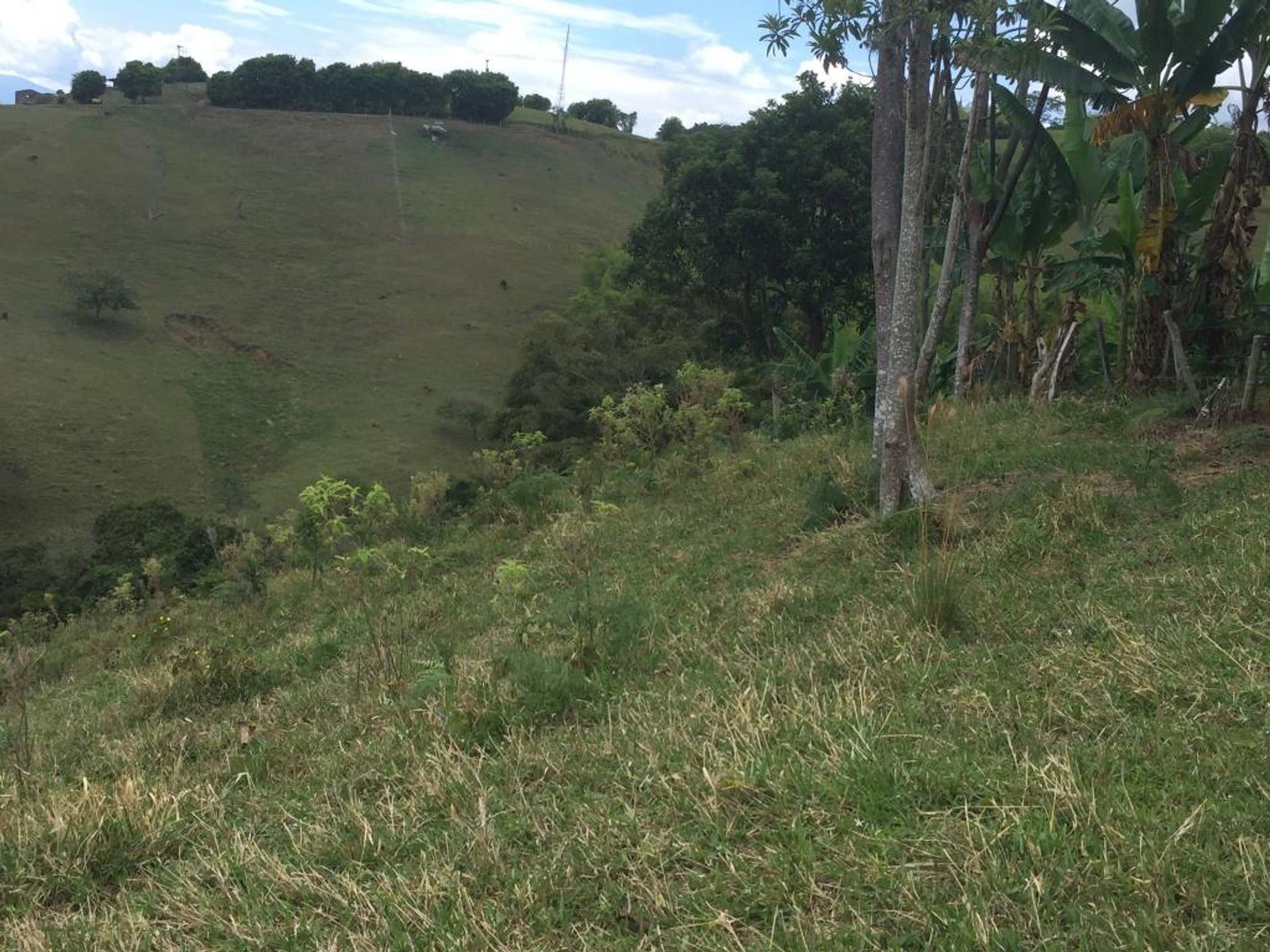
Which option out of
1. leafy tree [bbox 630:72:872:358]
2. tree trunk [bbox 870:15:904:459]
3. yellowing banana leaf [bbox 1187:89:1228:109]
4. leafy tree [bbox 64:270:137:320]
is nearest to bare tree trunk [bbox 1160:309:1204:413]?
yellowing banana leaf [bbox 1187:89:1228:109]

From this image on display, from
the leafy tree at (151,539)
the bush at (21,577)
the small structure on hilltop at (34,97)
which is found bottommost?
the bush at (21,577)

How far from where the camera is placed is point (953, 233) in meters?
7.92

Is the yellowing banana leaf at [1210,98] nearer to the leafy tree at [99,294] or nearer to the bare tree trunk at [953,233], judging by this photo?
the bare tree trunk at [953,233]

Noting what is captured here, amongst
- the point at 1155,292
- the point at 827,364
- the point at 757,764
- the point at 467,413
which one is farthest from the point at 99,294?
the point at 757,764

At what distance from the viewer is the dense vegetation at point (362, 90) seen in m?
82.4

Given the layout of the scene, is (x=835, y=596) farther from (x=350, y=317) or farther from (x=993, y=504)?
(x=350, y=317)

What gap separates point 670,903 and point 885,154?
6330mm

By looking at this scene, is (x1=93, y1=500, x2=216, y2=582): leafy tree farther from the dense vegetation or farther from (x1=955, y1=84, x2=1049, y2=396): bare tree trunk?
the dense vegetation

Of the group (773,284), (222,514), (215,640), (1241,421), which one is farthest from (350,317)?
(1241,421)

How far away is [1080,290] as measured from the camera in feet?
38.9

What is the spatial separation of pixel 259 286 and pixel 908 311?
5217 centimetres

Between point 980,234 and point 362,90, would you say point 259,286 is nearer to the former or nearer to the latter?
point 362,90

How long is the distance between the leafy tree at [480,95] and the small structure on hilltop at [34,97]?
3422cm

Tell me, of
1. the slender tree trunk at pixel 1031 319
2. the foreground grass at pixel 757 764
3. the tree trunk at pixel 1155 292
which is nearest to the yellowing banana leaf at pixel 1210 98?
the tree trunk at pixel 1155 292
